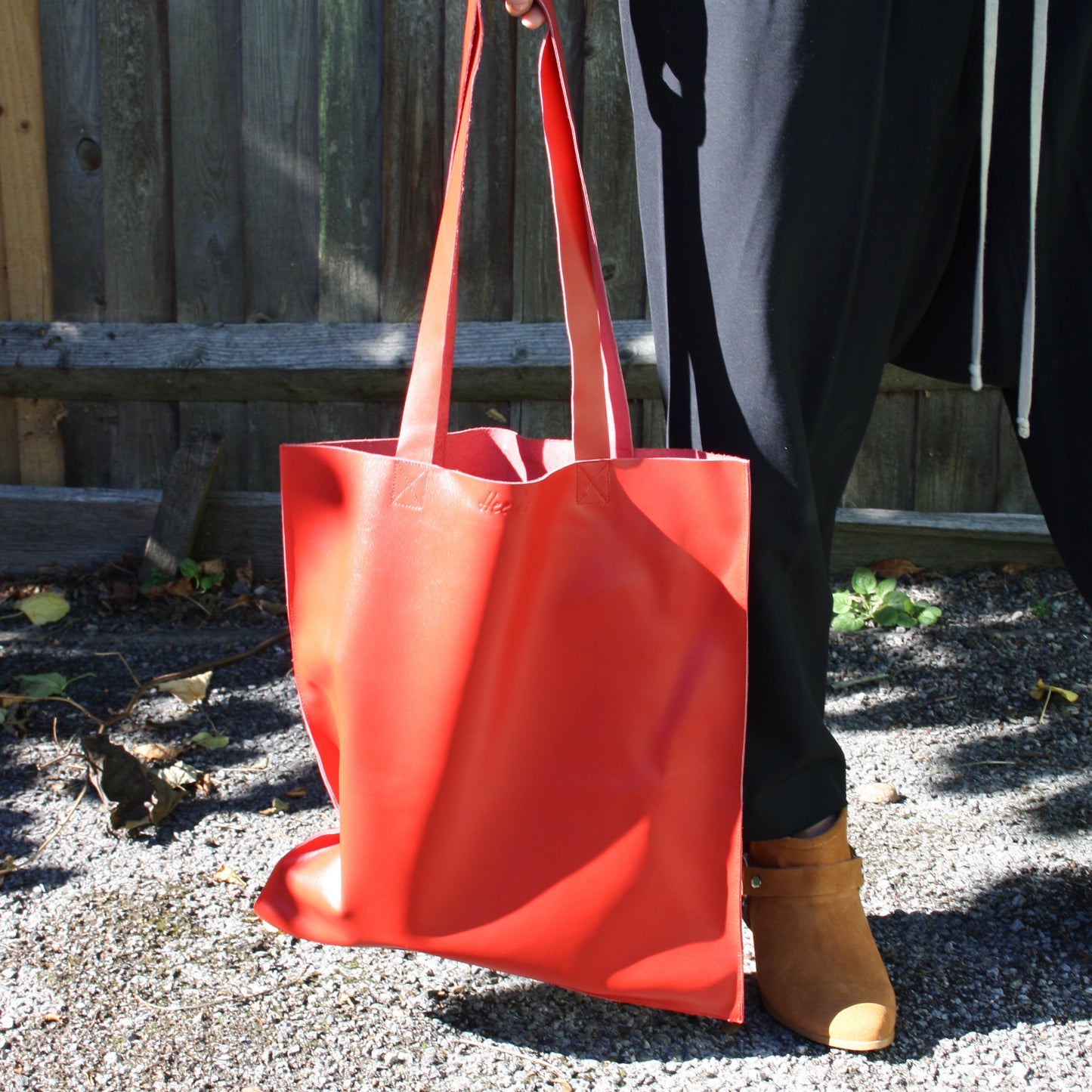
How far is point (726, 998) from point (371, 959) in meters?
0.50

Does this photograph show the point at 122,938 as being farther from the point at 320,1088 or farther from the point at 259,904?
the point at 320,1088

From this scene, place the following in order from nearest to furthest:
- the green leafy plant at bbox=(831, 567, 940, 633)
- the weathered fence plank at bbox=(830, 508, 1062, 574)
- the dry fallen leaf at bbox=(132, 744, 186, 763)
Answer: the dry fallen leaf at bbox=(132, 744, 186, 763)
the green leafy plant at bbox=(831, 567, 940, 633)
the weathered fence plank at bbox=(830, 508, 1062, 574)

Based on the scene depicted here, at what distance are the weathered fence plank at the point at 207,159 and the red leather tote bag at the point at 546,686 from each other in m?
1.90

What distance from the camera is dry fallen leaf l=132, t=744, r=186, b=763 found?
80.8 inches

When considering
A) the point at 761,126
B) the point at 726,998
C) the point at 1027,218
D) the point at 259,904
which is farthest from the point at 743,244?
the point at 259,904

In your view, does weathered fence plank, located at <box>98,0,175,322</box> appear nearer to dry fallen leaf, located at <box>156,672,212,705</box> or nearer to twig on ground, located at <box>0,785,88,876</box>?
dry fallen leaf, located at <box>156,672,212,705</box>

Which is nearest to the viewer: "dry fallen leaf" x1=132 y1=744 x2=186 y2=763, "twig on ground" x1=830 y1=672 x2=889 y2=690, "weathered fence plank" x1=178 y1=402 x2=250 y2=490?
"dry fallen leaf" x1=132 y1=744 x2=186 y2=763

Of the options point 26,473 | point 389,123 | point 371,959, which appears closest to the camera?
point 371,959

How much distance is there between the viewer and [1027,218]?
1259mm

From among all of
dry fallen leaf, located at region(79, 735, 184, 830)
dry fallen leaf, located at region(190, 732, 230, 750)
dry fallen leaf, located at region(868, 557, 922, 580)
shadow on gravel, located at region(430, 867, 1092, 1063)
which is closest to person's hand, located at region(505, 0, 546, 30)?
shadow on gravel, located at region(430, 867, 1092, 1063)

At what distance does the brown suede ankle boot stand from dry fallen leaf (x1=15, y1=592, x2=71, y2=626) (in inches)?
82.8

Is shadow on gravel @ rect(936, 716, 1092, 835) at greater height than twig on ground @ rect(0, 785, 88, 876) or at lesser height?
lesser

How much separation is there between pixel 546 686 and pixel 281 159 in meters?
2.20

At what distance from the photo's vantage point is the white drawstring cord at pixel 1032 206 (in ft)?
3.91
